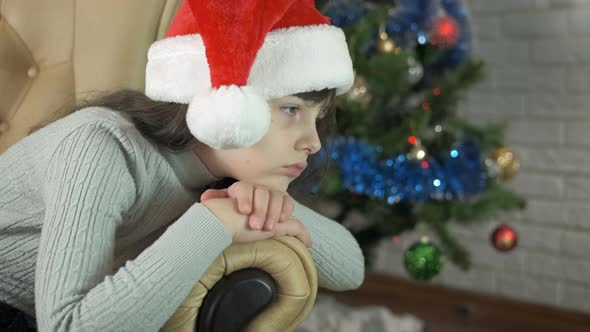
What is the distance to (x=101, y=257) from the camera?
0.71 m

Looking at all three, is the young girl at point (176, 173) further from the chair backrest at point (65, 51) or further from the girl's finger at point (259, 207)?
the chair backrest at point (65, 51)

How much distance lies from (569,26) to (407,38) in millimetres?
634

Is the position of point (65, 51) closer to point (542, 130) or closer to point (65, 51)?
point (65, 51)

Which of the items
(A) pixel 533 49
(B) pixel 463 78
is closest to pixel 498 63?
(A) pixel 533 49

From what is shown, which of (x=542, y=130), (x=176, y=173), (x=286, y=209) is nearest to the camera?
(x=286, y=209)

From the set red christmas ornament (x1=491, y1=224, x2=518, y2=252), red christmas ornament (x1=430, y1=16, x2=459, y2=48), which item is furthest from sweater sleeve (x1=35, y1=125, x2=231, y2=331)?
red christmas ornament (x1=491, y1=224, x2=518, y2=252)

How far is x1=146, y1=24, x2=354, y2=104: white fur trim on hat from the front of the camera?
0.75 meters

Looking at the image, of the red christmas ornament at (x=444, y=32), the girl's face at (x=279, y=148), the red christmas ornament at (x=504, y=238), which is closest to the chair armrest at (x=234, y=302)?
the girl's face at (x=279, y=148)

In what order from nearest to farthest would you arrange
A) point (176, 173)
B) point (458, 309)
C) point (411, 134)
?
point (176, 173), point (411, 134), point (458, 309)

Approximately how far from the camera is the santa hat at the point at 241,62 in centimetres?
68

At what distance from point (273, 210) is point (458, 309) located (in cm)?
163

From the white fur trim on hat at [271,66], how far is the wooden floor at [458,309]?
4.72 ft

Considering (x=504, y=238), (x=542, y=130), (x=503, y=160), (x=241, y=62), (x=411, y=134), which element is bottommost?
(x=504, y=238)

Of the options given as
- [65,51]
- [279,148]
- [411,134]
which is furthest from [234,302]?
[411,134]
